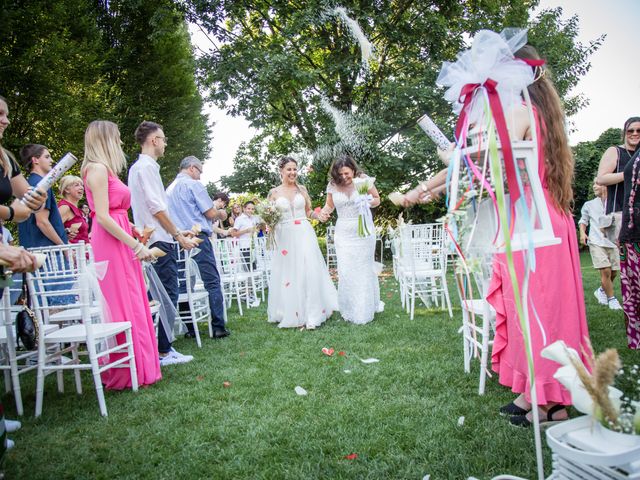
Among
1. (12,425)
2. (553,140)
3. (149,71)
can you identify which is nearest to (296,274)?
(12,425)

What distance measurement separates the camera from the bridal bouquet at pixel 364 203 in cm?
623

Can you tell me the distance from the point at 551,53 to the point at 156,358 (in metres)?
13.2

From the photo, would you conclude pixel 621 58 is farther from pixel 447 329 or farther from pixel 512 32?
pixel 512 32

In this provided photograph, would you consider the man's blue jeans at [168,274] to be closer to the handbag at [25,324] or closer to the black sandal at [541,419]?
the handbag at [25,324]

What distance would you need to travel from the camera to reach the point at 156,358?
13.5 ft

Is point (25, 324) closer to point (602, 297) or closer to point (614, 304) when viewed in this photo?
point (614, 304)

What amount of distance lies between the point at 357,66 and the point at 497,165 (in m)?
11.8

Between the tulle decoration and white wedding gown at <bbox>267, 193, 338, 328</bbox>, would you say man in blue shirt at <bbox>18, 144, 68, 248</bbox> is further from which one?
the tulle decoration

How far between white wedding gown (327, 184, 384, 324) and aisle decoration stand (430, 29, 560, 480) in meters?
4.44

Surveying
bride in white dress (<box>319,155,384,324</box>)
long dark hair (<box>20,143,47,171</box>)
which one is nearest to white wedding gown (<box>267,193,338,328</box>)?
bride in white dress (<box>319,155,384,324</box>)

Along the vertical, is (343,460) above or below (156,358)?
below

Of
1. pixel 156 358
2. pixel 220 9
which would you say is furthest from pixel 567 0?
pixel 156 358

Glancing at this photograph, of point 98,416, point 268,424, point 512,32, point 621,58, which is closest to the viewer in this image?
point 512,32

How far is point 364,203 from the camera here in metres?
6.41
